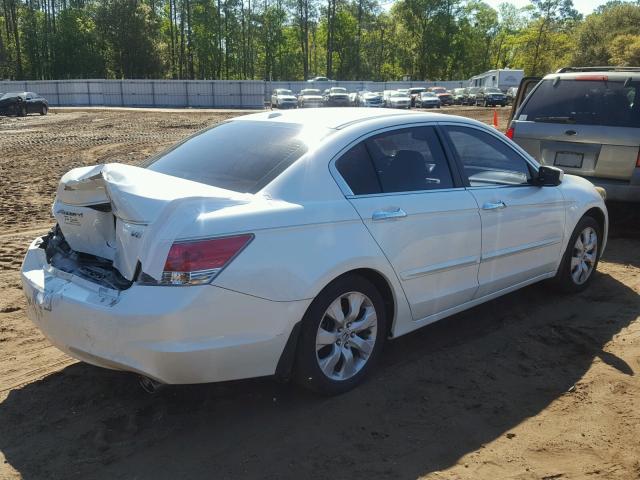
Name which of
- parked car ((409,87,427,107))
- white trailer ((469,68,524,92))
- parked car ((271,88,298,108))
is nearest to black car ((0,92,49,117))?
parked car ((271,88,298,108))

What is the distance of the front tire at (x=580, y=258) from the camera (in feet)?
17.6

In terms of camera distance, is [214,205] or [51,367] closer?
[214,205]

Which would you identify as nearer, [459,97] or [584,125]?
[584,125]

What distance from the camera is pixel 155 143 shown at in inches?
728

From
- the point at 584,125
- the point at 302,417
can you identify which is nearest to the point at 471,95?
the point at 584,125

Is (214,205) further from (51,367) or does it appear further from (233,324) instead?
(51,367)

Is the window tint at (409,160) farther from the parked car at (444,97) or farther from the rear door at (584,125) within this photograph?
the parked car at (444,97)

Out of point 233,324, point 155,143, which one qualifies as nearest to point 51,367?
point 233,324

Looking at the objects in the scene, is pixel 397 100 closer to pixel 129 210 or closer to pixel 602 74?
pixel 602 74

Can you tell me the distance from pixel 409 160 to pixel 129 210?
6.05 ft

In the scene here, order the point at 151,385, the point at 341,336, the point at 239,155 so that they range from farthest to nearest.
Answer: the point at 239,155
the point at 341,336
the point at 151,385

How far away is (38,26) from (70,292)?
3440 inches

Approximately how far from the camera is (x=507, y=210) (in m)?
4.54

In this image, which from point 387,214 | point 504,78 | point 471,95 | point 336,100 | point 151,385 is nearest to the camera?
point 151,385
